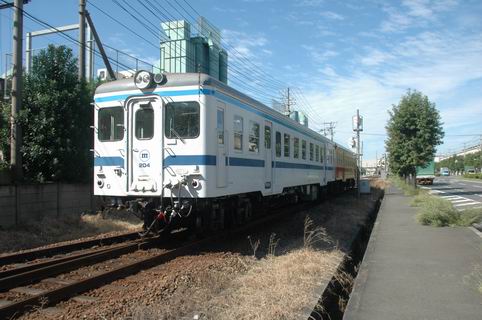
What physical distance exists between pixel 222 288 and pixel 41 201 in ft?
25.5

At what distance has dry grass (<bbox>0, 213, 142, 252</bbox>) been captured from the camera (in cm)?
1037

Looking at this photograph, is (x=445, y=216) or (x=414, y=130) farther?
(x=414, y=130)

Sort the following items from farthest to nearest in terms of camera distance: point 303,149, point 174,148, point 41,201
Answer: point 303,149, point 41,201, point 174,148

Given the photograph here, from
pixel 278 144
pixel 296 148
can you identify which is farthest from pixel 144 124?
pixel 296 148

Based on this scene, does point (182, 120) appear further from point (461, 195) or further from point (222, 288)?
point (461, 195)

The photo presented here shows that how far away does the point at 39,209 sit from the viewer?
12648 mm

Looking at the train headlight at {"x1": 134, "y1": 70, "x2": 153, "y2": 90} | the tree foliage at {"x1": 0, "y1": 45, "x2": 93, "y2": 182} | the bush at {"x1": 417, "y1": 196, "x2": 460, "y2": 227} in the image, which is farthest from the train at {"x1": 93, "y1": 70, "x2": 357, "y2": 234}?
the bush at {"x1": 417, "y1": 196, "x2": 460, "y2": 227}

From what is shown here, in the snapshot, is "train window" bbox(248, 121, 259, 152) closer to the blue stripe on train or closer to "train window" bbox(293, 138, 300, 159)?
the blue stripe on train

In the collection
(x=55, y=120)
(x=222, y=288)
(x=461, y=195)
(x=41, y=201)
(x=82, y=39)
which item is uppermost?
(x=82, y=39)

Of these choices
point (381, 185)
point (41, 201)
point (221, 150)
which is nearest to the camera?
point (221, 150)

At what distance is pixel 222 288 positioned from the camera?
6.94 m

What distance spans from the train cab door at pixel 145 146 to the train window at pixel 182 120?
0.61 ft

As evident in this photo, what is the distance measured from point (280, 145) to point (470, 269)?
6.95 meters

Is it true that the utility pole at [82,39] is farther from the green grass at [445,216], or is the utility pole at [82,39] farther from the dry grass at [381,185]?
the dry grass at [381,185]
